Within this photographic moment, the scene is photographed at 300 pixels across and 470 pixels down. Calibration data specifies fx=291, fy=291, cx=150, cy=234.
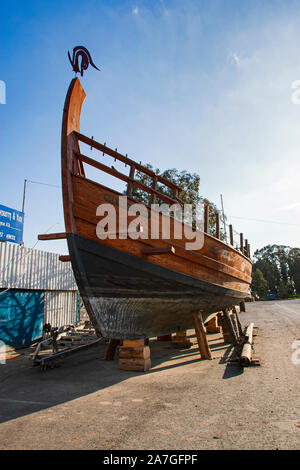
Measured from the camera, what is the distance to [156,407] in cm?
329

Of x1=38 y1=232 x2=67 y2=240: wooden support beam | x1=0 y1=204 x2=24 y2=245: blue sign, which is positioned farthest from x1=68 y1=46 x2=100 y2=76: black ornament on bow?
x1=0 y1=204 x2=24 y2=245: blue sign

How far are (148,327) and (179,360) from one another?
4.84ft

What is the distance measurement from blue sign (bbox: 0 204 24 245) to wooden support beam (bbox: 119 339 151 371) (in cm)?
831

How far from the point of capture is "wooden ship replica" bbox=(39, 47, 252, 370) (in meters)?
4.53

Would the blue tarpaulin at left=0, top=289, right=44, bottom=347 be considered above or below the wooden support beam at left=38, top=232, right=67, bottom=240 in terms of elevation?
below

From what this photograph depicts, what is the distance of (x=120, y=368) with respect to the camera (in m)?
5.44

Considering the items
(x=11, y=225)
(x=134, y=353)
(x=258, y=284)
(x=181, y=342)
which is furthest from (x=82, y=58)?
(x=258, y=284)

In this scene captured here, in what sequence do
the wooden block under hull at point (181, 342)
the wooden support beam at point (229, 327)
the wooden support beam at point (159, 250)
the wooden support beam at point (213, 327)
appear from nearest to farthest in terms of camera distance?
the wooden support beam at point (159, 250) < the wooden support beam at point (229, 327) < the wooden block under hull at point (181, 342) < the wooden support beam at point (213, 327)

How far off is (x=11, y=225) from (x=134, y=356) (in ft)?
28.9

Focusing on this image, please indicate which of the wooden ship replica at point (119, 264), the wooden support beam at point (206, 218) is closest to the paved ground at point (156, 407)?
the wooden ship replica at point (119, 264)

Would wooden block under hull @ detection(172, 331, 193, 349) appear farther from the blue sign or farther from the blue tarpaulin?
the blue sign

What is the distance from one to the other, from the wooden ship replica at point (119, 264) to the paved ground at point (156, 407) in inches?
33.4

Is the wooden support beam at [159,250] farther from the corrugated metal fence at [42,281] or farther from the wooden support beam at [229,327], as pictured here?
the corrugated metal fence at [42,281]

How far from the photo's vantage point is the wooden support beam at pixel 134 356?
525 cm
